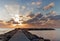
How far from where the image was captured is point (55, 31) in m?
6.66

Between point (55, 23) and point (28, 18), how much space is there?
2.49ft

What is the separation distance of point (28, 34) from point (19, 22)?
43 centimetres

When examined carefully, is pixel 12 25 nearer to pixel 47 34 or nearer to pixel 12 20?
pixel 12 20

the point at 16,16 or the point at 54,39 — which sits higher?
the point at 16,16

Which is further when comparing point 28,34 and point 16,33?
point 28,34

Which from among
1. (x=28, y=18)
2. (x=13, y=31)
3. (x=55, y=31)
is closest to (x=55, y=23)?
(x=55, y=31)

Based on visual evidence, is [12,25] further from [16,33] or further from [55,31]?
[55,31]

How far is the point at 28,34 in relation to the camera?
22.3ft

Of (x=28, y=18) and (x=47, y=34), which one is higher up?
(x=28, y=18)

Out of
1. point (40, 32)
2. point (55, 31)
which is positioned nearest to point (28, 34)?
point (40, 32)

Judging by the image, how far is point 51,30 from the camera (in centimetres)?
666

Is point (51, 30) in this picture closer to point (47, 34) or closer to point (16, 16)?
point (47, 34)

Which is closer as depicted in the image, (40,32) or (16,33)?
(16,33)

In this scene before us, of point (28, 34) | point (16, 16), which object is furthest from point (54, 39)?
point (16, 16)
